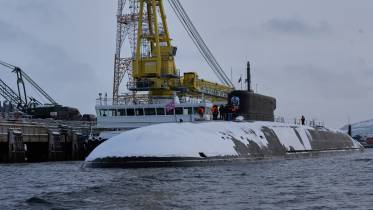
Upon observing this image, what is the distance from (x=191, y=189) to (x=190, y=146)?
8389mm

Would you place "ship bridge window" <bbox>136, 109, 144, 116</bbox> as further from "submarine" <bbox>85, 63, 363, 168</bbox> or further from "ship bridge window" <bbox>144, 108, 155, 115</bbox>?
"submarine" <bbox>85, 63, 363, 168</bbox>

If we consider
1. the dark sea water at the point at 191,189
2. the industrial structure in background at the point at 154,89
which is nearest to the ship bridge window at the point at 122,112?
the industrial structure in background at the point at 154,89

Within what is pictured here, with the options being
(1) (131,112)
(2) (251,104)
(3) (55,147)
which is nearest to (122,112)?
(1) (131,112)

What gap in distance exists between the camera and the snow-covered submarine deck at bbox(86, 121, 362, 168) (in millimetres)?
25297

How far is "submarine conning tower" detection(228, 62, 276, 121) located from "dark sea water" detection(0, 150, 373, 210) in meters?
12.4

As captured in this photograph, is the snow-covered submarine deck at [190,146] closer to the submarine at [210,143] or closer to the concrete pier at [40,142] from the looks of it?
the submarine at [210,143]

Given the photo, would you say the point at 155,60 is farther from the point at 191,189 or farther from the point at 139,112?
the point at 191,189

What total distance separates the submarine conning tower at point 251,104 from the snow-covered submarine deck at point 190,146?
5.90 feet

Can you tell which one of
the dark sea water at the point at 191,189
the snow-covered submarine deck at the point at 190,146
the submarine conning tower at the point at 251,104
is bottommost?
the dark sea water at the point at 191,189

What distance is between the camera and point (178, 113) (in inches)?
2002

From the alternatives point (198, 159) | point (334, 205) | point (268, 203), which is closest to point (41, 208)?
point (268, 203)

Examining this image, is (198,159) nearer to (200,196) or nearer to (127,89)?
(200,196)

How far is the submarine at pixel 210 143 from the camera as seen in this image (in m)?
25.4

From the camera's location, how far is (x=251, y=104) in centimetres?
3809
